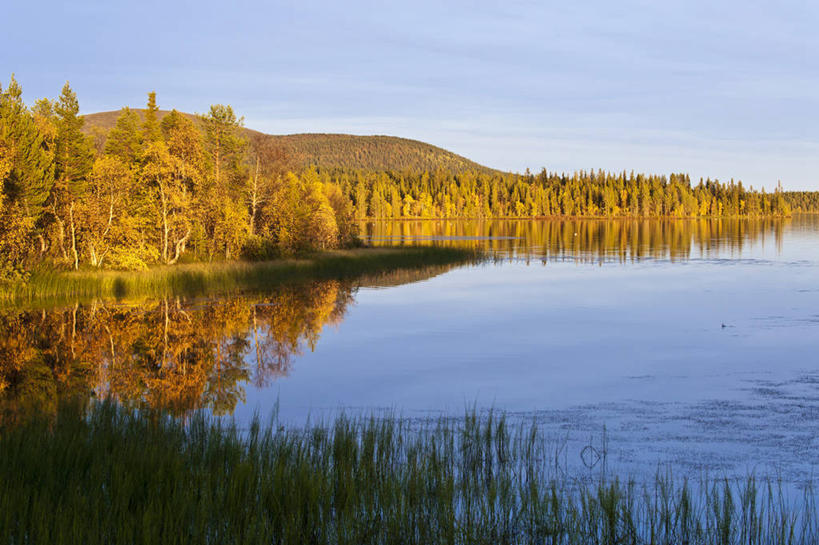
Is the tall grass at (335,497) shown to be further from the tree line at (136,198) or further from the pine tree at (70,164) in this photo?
the pine tree at (70,164)

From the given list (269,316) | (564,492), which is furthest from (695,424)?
(269,316)

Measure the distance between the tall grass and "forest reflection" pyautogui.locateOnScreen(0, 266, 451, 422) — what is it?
4.46 m

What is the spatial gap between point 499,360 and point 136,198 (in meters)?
32.0

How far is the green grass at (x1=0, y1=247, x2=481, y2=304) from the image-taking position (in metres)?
31.5

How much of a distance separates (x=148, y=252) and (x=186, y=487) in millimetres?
31425

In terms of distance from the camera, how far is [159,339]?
22.3 m

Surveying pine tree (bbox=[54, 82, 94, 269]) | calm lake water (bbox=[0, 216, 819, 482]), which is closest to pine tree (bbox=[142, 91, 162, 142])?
pine tree (bbox=[54, 82, 94, 269])

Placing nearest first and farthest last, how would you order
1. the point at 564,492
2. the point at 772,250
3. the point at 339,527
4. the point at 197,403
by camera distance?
the point at 339,527 → the point at 564,492 → the point at 197,403 → the point at 772,250

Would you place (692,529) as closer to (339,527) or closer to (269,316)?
(339,527)

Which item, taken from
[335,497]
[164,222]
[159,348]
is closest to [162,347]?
[159,348]

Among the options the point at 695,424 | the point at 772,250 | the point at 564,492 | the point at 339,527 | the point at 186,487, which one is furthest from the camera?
the point at 772,250

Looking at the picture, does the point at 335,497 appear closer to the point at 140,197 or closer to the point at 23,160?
the point at 23,160

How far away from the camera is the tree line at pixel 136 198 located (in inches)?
1352

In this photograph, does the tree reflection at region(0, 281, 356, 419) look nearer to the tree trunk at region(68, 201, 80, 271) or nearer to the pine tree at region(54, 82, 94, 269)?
the tree trunk at region(68, 201, 80, 271)
